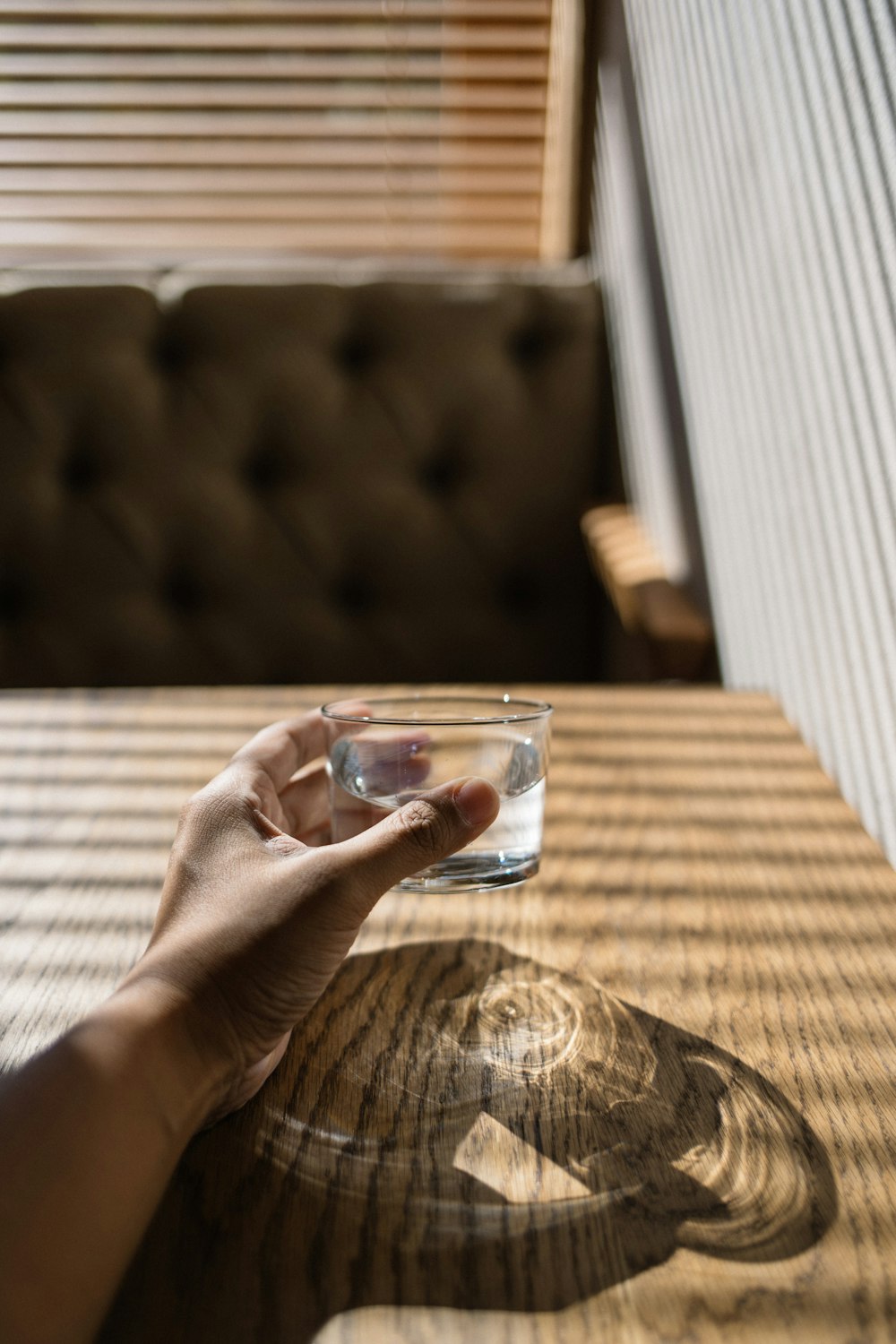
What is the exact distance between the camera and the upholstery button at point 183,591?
1290mm

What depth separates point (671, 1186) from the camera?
11.7 inches

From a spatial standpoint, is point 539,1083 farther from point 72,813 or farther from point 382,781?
point 72,813

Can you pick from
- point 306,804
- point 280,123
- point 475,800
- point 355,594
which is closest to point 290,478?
point 355,594

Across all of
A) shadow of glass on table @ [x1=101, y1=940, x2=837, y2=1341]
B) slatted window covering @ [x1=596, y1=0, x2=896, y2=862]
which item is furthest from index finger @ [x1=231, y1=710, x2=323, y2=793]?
slatted window covering @ [x1=596, y1=0, x2=896, y2=862]

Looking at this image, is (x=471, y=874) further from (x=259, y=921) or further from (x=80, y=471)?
(x=80, y=471)

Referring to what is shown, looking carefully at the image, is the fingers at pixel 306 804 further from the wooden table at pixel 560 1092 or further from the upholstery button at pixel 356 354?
Result: the upholstery button at pixel 356 354

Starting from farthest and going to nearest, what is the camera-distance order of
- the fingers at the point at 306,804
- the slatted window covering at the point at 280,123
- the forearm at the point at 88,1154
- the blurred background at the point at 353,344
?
the slatted window covering at the point at 280,123, the blurred background at the point at 353,344, the fingers at the point at 306,804, the forearm at the point at 88,1154

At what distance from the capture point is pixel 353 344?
4.20 feet

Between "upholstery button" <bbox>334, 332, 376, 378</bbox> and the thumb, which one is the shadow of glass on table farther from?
"upholstery button" <bbox>334, 332, 376, 378</bbox>

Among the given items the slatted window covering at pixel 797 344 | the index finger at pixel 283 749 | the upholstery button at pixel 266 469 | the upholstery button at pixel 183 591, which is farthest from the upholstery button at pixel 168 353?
the index finger at pixel 283 749

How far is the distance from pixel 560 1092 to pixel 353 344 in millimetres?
1110

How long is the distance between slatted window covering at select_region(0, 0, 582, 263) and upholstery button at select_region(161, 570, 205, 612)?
53cm

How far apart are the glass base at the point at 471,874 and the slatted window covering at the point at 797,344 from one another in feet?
0.78

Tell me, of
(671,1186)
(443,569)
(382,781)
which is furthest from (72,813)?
(443,569)
